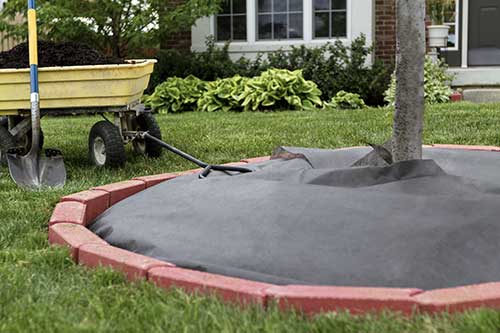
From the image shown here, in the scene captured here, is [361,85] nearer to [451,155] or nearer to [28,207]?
[451,155]

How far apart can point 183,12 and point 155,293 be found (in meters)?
7.51

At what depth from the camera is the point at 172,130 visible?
6.71 meters

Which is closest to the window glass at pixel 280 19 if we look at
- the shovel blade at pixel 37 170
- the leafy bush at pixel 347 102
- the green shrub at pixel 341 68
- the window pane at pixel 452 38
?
the green shrub at pixel 341 68

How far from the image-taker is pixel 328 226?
2660 mm

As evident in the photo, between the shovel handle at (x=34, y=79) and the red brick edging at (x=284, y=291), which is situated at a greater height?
the shovel handle at (x=34, y=79)

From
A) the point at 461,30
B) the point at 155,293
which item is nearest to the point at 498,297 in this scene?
the point at 155,293

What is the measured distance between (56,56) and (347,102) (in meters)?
4.85

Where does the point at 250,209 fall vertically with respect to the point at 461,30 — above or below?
below

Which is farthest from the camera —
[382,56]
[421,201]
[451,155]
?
[382,56]

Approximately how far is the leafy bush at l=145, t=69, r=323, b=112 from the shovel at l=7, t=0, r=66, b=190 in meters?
4.59

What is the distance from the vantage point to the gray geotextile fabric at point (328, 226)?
240 cm

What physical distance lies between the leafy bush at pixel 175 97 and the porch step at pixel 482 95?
3.31 m

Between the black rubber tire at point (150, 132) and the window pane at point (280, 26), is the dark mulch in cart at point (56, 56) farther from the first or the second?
the window pane at point (280, 26)

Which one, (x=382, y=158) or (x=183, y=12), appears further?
(x=183, y=12)
